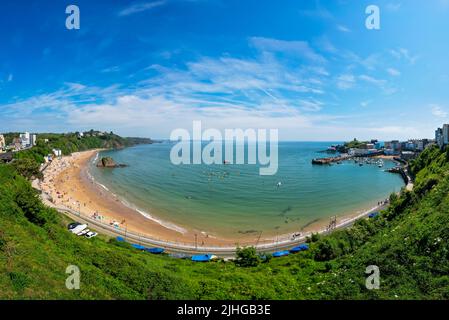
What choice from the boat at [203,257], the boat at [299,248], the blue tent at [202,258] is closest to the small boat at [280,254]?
the boat at [299,248]

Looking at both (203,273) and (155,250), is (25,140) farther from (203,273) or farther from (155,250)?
(203,273)

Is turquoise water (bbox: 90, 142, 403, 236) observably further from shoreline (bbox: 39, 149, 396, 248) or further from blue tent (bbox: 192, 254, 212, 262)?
blue tent (bbox: 192, 254, 212, 262)

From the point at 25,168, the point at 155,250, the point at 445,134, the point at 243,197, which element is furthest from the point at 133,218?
the point at 445,134

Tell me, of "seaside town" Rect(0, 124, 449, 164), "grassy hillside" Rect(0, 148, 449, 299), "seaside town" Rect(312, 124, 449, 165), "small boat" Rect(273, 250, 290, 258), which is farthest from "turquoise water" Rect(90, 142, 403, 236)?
"seaside town" Rect(312, 124, 449, 165)
